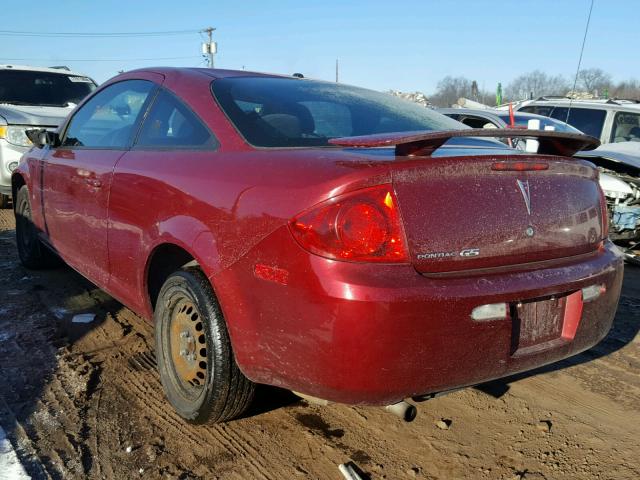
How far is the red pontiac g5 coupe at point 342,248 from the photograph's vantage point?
6.63 ft

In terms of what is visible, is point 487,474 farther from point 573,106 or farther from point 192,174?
point 573,106

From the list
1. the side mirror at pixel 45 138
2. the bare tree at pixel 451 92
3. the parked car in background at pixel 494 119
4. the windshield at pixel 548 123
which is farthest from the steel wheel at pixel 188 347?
the bare tree at pixel 451 92

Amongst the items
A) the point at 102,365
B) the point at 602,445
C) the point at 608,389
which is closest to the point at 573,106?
the point at 608,389

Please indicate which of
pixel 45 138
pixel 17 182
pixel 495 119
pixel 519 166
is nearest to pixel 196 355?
pixel 519 166

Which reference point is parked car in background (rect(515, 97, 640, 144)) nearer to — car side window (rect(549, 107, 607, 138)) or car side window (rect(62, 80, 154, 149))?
car side window (rect(549, 107, 607, 138))

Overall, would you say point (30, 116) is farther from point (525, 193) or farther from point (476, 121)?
point (525, 193)

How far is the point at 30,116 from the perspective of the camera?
23.6 feet

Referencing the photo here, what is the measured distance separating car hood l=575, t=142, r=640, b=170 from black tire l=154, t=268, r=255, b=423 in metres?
4.80

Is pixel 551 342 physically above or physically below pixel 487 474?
above

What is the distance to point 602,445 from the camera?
105 inches

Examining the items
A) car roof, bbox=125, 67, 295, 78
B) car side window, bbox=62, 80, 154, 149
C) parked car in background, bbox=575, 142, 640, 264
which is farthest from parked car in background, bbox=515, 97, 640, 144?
car side window, bbox=62, 80, 154, 149

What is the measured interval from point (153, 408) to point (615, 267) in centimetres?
223

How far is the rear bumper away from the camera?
1971 millimetres

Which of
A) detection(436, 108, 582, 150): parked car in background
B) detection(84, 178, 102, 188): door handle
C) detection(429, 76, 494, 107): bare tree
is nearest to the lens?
detection(84, 178, 102, 188): door handle
